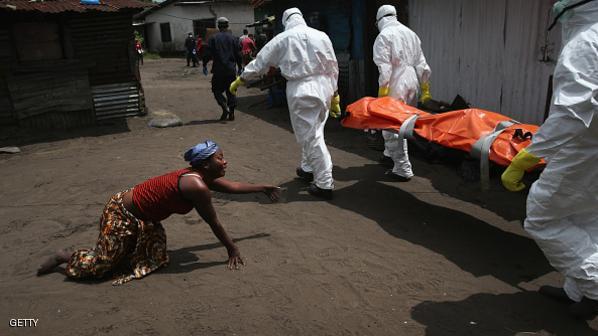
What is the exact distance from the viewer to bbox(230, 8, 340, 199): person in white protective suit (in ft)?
17.1

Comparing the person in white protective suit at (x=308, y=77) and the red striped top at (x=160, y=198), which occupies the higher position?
the person in white protective suit at (x=308, y=77)

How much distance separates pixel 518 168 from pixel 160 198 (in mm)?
2541

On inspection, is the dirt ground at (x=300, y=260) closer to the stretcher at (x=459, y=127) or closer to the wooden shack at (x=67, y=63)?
the stretcher at (x=459, y=127)

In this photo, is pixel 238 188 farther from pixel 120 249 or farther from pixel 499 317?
pixel 499 317

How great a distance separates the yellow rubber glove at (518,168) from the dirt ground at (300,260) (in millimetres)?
852

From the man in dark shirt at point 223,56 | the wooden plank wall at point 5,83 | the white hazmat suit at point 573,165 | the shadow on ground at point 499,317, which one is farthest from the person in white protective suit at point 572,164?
the wooden plank wall at point 5,83

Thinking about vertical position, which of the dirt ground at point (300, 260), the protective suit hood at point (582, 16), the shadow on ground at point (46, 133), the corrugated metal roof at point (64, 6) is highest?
the corrugated metal roof at point (64, 6)

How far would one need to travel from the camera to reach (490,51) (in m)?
6.98

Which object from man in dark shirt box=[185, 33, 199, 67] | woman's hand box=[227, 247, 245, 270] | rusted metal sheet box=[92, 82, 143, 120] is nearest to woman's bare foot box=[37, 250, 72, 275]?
woman's hand box=[227, 247, 245, 270]

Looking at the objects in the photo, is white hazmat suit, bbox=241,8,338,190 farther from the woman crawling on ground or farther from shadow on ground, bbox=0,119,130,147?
shadow on ground, bbox=0,119,130,147

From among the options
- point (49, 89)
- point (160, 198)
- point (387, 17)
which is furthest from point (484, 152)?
point (49, 89)

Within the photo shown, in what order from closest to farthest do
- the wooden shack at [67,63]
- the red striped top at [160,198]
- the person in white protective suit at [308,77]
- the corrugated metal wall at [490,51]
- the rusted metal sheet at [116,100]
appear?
1. the red striped top at [160,198]
2. the person in white protective suit at [308,77]
3. the corrugated metal wall at [490,51]
4. the wooden shack at [67,63]
5. the rusted metal sheet at [116,100]

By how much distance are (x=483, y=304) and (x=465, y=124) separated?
159 cm

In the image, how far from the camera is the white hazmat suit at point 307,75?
206 inches
